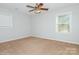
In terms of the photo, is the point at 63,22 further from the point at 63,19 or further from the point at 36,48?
the point at 36,48

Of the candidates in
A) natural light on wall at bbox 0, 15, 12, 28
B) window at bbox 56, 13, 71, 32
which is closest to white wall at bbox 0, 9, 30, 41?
natural light on wall at bbox 0, 15, 12, 28

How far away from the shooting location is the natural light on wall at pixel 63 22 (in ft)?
4.59

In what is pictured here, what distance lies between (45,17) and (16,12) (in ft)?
1.35

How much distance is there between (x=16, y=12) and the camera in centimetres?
142

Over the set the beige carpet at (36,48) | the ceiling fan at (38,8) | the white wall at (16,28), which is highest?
the ceiling fan at (38,8)

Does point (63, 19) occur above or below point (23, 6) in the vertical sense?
below

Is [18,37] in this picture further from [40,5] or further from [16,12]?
[40,5]

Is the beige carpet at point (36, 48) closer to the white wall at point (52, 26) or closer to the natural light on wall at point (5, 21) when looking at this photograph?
the white wall at point (52, 26)

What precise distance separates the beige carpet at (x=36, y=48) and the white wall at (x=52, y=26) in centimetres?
8

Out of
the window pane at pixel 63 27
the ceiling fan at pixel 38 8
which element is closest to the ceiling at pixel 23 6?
the ceiling fan at pixel 38 8

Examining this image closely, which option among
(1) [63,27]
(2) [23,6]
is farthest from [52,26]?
(2) [23,6]

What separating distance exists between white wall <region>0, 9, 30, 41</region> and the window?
0.43 meters

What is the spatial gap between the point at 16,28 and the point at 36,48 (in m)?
0.39

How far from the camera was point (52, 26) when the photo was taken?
1.48m
